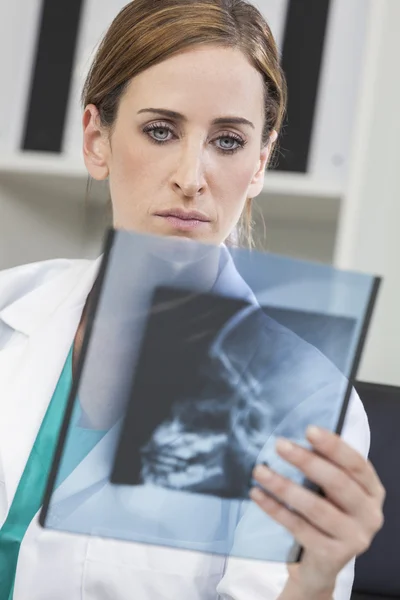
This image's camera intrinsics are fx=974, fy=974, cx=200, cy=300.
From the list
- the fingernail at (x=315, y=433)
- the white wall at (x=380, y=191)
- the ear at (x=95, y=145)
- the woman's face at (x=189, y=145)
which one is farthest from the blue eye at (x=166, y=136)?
the white wall at (x=380, y=191)

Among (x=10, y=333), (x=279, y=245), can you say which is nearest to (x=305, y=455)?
(x=10, y=333)

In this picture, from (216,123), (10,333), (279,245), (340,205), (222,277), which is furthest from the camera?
(279,245)

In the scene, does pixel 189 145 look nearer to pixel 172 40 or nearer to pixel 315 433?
pixel 172 40

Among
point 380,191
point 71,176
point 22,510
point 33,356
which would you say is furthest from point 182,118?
point 71,176

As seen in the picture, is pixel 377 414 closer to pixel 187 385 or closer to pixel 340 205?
pixel 187 385

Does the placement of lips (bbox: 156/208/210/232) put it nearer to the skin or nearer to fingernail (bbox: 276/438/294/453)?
the skin

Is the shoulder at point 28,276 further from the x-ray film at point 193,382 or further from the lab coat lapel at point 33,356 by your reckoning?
the x-ray film at point 193,382

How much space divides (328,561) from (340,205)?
1246mm

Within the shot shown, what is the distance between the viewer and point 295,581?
31.1 inches

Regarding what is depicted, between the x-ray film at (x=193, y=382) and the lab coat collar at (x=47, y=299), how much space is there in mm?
477

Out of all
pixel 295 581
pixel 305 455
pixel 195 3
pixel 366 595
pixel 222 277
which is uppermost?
pixel 195 3

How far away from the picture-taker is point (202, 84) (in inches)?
40.5

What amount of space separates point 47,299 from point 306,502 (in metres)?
0.60

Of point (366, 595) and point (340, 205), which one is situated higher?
point (340, 205)
